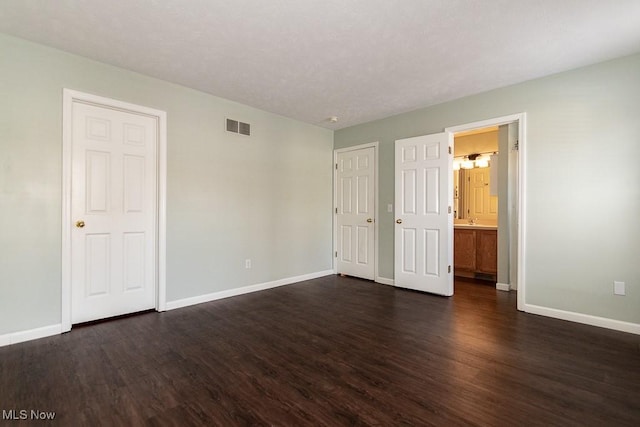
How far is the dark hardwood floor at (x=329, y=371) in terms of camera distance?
5.58 feet

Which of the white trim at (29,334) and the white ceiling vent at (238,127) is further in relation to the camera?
the white ceiling vent at (238,127)

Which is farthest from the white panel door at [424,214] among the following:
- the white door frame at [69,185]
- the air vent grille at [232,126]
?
the white door frame at [69,185]

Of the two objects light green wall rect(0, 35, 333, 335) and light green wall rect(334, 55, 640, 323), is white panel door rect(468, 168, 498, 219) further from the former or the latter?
light green wall rect(0, 35, 333, 335)

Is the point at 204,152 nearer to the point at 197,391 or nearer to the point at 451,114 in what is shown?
the point at 197,391

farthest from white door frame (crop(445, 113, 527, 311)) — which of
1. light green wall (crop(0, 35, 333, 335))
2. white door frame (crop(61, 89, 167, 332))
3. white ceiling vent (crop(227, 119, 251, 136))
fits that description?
white door frame (crop(61, 89, 167, 332))

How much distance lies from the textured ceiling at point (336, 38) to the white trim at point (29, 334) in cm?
256

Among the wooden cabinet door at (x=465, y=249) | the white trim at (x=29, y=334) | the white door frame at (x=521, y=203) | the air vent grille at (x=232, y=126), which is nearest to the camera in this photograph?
the white trim at (x=29, y=334)

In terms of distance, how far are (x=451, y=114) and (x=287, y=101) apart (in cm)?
222

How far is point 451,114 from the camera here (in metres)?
4.05

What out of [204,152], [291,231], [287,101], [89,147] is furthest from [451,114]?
[89,147]

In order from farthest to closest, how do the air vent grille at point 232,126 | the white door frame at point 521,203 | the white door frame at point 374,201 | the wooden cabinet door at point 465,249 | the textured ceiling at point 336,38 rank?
the wooden cabinet door at point 465,249 → the white door frame at point 374,201 → the air vent grille at point 232,126 → the white door frame at point 521,203 → the textured ceiling at point 336,38

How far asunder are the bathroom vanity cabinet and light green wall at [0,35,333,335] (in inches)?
93.4

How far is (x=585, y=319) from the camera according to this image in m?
3.09

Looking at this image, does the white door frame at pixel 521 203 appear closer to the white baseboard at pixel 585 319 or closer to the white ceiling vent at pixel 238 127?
the white baseboard at pixel 585 319
